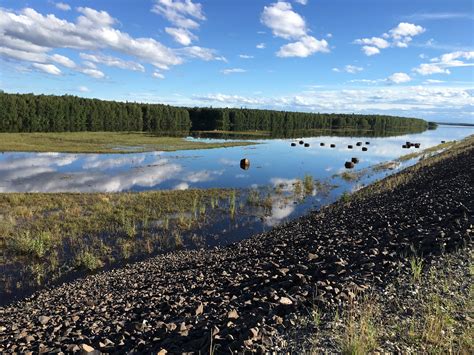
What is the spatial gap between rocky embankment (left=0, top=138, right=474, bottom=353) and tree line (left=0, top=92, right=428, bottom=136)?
105 meters

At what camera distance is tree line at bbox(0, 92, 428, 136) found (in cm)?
10138

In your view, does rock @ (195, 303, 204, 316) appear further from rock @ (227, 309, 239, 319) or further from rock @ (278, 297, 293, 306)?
rock @ (278, 297, 293, 306)

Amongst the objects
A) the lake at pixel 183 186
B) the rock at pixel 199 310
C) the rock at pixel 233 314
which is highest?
the rock at pixel 233 314

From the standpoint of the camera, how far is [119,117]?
127 m

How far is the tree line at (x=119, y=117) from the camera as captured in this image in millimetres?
101375

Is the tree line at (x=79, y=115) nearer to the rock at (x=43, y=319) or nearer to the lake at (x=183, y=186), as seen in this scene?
the lake at (x=183, y=186)

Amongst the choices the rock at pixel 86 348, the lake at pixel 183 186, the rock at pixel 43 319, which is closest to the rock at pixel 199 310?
the rock at pixel 86 348

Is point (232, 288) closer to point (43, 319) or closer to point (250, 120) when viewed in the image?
point (43, 319)

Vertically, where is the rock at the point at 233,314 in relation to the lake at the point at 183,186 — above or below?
above

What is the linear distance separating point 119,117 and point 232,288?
128 m

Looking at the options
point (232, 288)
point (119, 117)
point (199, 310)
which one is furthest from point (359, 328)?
point (119, 117)

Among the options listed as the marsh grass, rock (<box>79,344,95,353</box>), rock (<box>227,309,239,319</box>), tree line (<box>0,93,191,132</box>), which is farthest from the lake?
tree line (<box>0,93,191,132</box>)

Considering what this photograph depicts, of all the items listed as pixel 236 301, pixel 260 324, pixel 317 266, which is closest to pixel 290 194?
pixel 317 266

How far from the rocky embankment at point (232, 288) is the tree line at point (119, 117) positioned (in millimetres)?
105214
